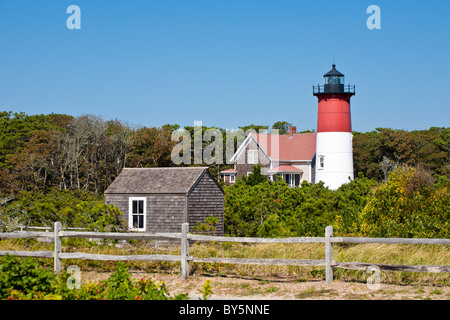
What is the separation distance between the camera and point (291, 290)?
1048 centimetres

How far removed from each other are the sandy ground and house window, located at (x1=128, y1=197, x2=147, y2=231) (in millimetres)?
12208

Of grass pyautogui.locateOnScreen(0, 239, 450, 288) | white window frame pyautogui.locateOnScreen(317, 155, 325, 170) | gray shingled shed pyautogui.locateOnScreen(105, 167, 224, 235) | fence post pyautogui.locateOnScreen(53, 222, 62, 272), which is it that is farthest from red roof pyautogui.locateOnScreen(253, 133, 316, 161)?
fence post pyautogui.locateOnScreen(53, 222, 62, 272)

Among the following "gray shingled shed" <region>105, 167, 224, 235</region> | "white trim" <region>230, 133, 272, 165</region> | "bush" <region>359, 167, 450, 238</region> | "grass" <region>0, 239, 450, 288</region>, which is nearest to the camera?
"grass" <region>0, 239, 450, 288</region>

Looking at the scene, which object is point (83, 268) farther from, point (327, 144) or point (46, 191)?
point (46, 191)

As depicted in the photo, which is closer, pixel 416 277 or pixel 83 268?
pixel 416 277

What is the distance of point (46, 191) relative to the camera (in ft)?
162

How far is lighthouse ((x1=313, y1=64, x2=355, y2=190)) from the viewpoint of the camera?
4469 centimetres

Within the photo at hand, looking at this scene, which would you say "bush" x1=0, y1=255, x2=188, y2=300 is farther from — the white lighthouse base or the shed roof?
the white lighthouse base

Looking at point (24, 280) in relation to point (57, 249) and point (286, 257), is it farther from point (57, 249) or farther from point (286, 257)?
point (286, 257)

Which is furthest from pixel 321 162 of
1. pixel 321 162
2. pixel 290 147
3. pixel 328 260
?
pixel 328 260

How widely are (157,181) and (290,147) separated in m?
31.0

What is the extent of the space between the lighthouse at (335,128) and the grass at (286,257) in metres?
32.2

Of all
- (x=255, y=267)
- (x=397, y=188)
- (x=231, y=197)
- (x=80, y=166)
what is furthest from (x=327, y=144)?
(x=255, y=267)

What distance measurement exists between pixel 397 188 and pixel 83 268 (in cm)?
959
